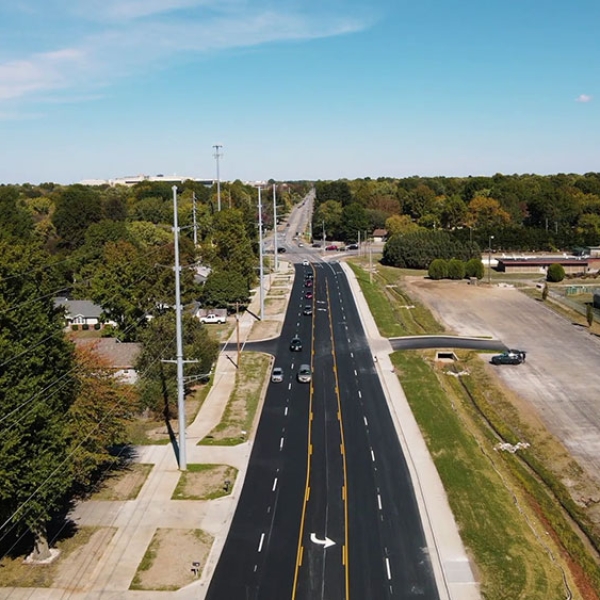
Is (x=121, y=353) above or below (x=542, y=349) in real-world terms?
above

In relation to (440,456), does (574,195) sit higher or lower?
higher

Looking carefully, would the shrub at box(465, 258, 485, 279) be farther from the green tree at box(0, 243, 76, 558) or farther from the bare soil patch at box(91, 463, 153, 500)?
the green tree at box(0, 243, 76, 558)

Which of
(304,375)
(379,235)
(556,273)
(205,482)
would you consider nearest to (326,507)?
(205,482)

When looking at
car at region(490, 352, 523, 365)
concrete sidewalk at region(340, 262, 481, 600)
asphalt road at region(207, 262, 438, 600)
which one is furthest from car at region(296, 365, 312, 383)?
car at region(490, 352, 523, 365)

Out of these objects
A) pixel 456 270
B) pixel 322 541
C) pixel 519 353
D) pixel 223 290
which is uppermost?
pixel 223 290

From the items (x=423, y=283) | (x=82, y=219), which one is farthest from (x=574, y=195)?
(x=82, y=219)

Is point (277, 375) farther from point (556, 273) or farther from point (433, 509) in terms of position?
point (556, 273)

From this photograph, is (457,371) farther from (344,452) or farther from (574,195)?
(574,195)

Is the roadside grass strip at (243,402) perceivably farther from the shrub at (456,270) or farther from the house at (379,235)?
the house at (379,235)
